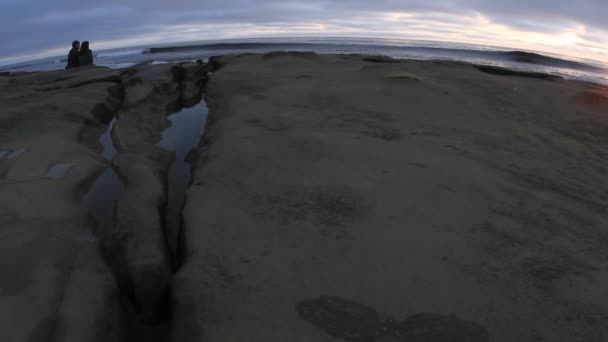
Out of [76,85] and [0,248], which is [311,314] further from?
[76,85]

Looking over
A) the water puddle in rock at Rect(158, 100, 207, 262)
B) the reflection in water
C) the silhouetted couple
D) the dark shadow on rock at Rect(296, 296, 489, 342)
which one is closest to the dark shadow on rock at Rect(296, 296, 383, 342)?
the dark shadow on rock at Rect(296, 296, 489, 342)

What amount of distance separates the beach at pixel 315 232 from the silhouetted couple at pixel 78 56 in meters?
5.52

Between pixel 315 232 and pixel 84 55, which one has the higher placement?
pixel 84 55

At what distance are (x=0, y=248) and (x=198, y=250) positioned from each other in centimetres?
72

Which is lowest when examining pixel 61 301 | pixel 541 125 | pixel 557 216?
pixel 61 301

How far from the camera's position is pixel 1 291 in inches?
50.1

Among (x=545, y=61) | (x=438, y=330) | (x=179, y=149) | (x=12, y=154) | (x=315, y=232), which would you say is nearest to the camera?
(x=438, y=330)

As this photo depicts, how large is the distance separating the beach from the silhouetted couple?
5.52m

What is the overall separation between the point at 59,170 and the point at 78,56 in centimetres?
706

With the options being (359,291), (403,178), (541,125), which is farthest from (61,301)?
(541,125)

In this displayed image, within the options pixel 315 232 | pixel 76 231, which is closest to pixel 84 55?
pixel 76 231

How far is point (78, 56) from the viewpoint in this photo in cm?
805

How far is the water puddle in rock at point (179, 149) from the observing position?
1.96m

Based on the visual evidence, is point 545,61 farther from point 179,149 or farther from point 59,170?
point 59,170
